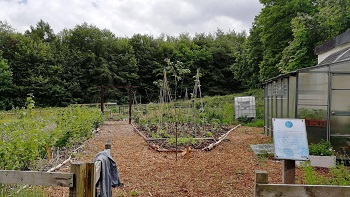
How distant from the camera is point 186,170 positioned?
256 inches

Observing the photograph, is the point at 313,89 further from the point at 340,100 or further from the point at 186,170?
the point at 186,170

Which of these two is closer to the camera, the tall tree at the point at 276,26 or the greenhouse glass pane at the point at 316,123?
the greenhouse glass pane at the point at 316,123

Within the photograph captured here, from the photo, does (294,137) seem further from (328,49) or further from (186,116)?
(186,116)

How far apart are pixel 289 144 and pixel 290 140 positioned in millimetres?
74

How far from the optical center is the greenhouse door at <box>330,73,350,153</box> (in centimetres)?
725

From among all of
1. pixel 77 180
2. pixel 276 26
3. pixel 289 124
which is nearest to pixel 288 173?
pixel 289 124

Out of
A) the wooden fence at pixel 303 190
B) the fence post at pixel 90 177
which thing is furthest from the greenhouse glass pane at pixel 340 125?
the fence post at pixel 90 177

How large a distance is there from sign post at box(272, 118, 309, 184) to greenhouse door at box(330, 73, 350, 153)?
4.35 metres

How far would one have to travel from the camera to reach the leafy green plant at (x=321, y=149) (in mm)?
6824

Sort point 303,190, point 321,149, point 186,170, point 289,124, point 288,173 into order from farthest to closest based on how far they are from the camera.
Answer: point 321,149
point 186,170
point 289,124
point 288,173
point 303,190

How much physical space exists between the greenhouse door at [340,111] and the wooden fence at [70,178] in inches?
255

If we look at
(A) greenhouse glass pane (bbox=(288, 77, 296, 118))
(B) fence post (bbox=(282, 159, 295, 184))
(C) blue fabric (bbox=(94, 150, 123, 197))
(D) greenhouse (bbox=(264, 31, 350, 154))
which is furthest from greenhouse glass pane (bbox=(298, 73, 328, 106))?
(C) blue fabric (bbox=(94, 150, 123, 197))

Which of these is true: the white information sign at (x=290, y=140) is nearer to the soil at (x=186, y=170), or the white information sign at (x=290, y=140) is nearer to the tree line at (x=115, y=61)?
the soil at (x=186, y=170)

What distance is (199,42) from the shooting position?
40000 millimetres
